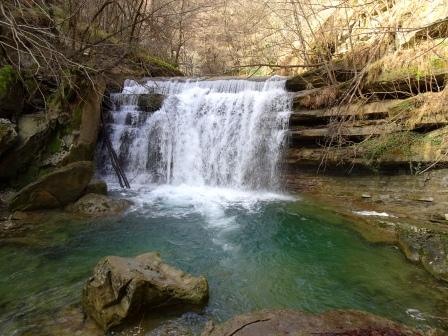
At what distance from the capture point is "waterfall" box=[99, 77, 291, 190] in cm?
889

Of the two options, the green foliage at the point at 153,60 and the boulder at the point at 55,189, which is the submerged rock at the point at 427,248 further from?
the green foliage at the point at 153,60

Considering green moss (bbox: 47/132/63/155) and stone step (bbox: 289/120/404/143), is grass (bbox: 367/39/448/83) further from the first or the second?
green moss (bbox: 47/132/63/155)

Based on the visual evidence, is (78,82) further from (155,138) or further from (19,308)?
(19,308)

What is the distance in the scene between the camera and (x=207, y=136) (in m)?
9.54

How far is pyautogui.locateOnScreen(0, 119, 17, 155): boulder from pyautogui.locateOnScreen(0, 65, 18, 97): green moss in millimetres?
570

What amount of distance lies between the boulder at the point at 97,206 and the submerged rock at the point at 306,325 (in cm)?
448

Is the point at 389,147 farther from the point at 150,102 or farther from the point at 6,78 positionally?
the point at 6,78

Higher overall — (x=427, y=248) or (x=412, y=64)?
(x=412, y=64)

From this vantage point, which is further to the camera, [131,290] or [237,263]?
[237,263]

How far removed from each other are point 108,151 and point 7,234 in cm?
426

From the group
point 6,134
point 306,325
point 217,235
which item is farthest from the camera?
point 6,134

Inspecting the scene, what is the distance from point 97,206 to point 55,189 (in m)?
0.83

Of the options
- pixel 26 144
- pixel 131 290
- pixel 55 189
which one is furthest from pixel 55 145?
pixel 131 290

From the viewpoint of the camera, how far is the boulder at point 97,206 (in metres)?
6.65
